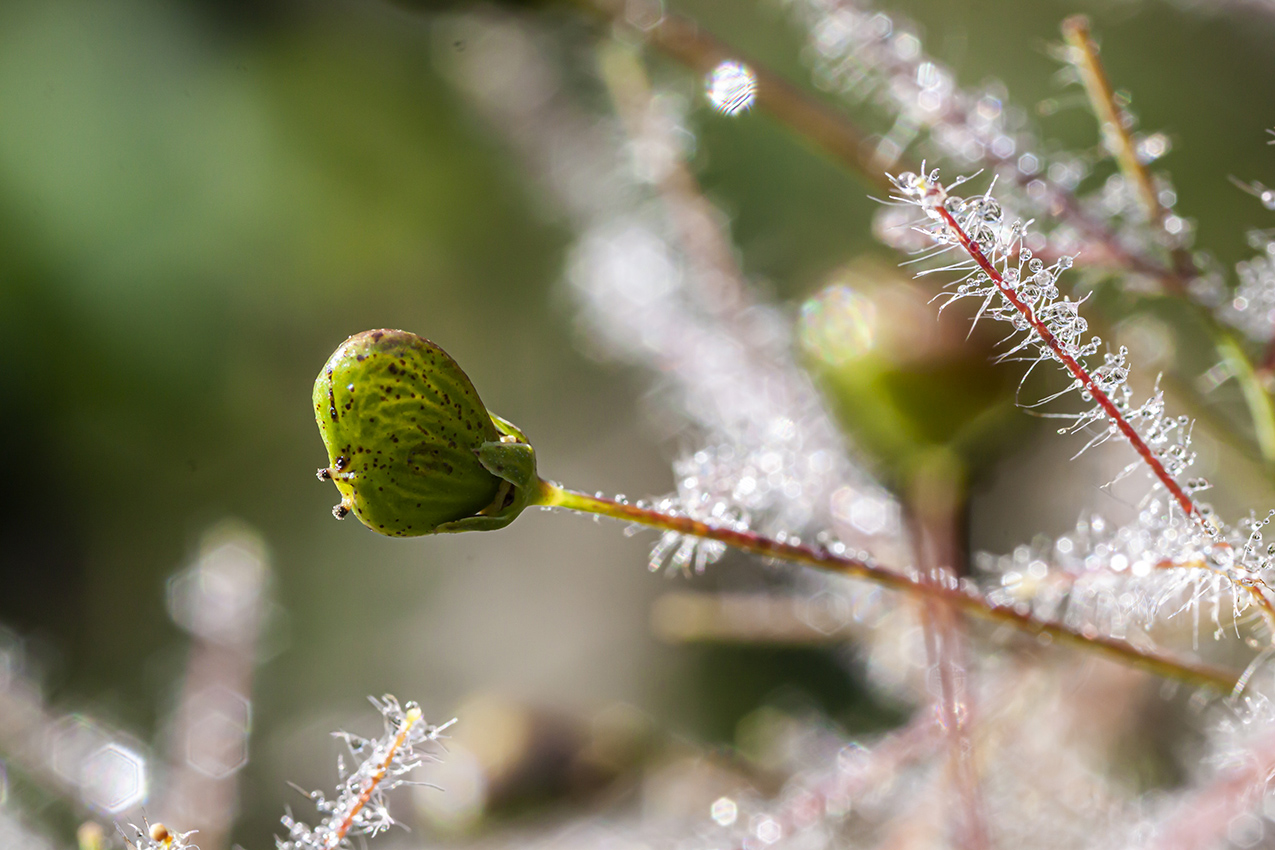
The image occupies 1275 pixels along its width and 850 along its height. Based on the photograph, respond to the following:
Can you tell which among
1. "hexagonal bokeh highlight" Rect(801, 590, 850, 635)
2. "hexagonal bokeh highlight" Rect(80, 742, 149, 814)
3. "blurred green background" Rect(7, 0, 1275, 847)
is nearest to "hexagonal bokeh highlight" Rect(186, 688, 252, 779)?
"hexagonal bokeh highlight" Rect(80, 742, 149, 814)

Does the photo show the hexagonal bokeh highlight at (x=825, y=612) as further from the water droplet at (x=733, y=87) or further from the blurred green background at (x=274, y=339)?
the blurred green background at (x=274, y=339)

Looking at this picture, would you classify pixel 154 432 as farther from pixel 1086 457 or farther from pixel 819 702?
pixel 1086 457

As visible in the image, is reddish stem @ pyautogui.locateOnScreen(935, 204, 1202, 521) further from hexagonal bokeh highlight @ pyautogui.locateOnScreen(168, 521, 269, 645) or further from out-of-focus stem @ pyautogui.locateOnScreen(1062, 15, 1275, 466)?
hexagonal bokeh highlight @ pyautogui.locateOnScreen(168, 521, 269, 645)

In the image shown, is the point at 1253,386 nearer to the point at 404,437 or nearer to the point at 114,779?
the point at 404,437

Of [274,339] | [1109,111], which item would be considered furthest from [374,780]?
[274,339]

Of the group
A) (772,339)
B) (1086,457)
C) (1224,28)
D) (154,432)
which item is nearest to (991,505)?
(1086,457)

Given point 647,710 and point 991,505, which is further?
point 647,710
